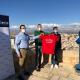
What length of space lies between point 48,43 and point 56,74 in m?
1.09

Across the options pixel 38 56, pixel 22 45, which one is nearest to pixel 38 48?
pixel 38 56

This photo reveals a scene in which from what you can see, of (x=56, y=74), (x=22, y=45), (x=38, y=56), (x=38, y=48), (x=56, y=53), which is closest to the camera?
(x=22, y=45)

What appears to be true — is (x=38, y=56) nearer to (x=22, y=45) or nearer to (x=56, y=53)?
(x=56, y=53)

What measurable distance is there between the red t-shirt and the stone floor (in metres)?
0.63

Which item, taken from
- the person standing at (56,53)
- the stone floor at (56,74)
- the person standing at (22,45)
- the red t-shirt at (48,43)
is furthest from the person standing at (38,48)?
the person standing at (22,45)

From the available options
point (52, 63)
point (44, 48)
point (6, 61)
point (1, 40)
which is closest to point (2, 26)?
point (1, 40)

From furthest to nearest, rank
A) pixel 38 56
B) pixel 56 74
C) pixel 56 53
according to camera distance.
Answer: pixel 56 53
pixel 38 56
pixel 56 74

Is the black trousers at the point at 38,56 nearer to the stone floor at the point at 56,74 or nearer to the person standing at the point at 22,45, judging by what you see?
the stone floor at the point at 56,74

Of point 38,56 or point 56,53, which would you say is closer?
point 38,56

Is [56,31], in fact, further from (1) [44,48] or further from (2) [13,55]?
(2) [13,55]

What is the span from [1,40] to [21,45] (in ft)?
2.06

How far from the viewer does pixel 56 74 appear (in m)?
9.20

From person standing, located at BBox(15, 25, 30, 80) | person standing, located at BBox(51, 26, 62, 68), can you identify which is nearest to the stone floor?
person standing, located at BBox(51, 26, 62, 68)

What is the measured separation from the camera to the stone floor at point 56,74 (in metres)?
8.85
